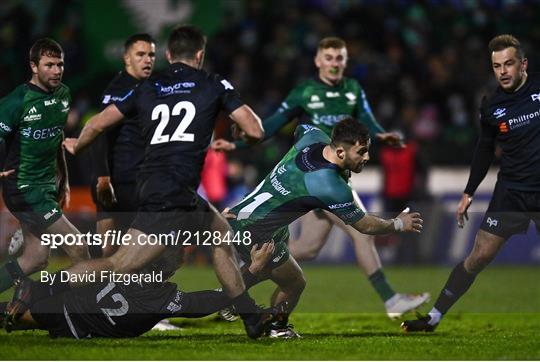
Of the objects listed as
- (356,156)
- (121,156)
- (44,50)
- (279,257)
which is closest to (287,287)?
(279,257)

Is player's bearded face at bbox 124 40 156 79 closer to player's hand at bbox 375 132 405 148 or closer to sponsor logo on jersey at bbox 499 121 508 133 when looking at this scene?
player's hand at bbox 375 132 405 148

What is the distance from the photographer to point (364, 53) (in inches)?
774

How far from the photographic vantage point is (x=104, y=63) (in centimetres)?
1841

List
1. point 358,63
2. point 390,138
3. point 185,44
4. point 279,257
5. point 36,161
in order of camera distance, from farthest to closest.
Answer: point 358,63, point 390,138, point 36,161, point 279,257, point 185,44

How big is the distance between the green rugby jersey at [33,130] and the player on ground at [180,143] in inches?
31.4

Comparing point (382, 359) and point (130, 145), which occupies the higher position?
point (130, 145)

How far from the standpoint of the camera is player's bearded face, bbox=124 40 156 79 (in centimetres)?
952

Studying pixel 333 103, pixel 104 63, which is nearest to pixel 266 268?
Answer: pixel 333 103

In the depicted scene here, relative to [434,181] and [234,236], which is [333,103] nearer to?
[234,236]

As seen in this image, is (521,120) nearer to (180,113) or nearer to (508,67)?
(508,67)

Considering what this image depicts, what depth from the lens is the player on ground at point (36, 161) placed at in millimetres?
8984

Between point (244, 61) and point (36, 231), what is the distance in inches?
419

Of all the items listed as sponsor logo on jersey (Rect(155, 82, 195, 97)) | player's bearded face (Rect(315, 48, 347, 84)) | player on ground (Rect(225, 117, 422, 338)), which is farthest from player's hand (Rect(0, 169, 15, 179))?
player's bearded face (Rect(315, 48, 347, 84))

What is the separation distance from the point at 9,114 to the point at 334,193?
2.76 m
